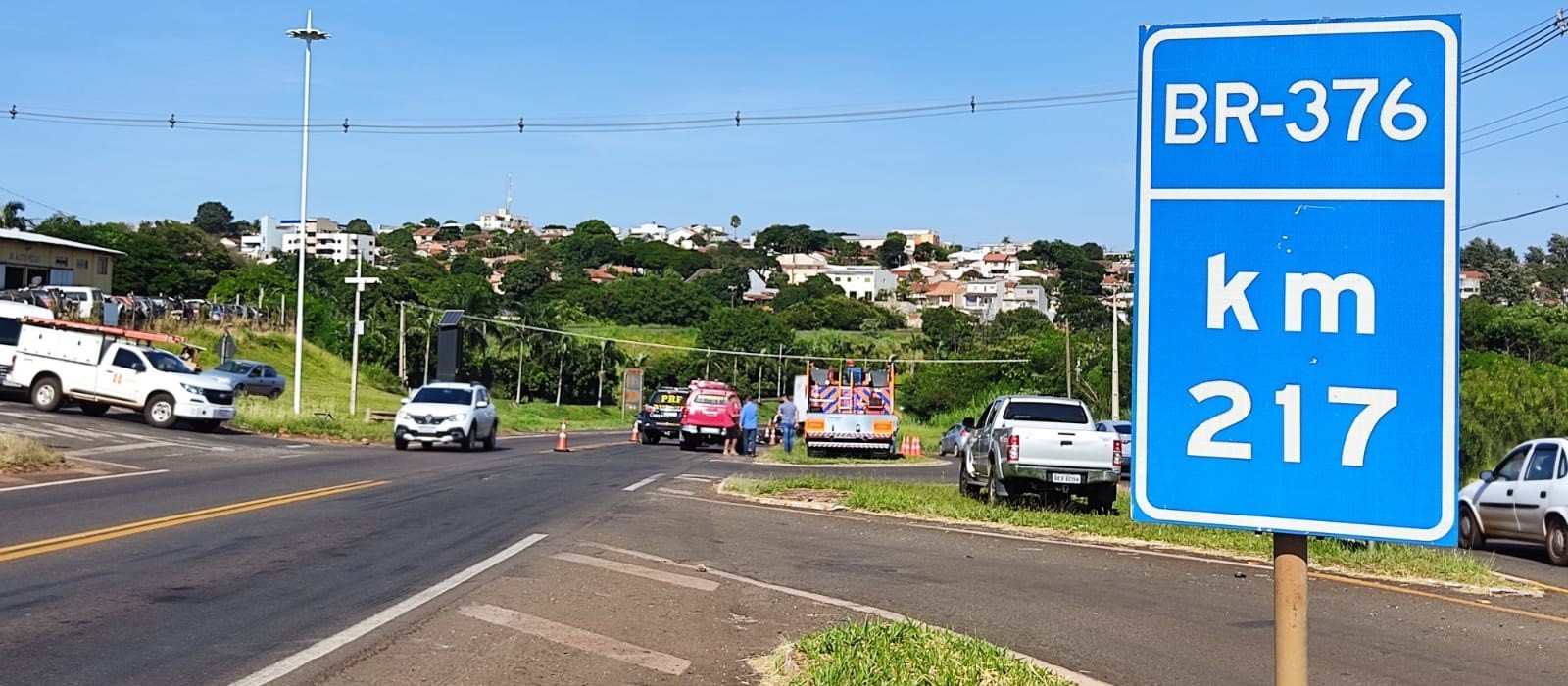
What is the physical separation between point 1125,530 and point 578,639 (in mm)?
10103

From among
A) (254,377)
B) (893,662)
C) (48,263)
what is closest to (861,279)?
(48,263)

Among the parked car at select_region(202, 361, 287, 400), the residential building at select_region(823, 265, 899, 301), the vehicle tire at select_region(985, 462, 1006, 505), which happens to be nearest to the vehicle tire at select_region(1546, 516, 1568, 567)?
the vehicle tire at select_region(985, 462, 1006, 505)

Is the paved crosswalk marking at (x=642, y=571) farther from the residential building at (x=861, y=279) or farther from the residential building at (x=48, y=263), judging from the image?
the residential building at (x=861, y=279)

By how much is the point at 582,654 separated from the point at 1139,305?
21.2 feet

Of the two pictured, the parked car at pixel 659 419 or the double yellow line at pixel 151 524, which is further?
the parked car at pixel 659 419

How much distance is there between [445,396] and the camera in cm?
3609

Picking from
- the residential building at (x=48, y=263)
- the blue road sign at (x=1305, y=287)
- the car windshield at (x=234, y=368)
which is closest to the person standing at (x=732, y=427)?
the car windshield at (x=234, y=368)

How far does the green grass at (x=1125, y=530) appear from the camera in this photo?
14141 mm

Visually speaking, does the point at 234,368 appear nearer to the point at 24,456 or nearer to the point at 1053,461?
the point at 24,456

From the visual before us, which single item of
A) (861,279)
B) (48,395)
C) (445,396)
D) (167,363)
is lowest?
(48,395)

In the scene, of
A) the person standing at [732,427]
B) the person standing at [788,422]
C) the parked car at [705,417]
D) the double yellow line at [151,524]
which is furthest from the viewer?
the parked car at [705,417]

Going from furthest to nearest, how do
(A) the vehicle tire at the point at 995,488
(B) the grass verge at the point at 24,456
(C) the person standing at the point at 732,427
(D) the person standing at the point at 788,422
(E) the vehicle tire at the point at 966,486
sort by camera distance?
(D) the person standing at the point at 788,422, (C) the person standing at the point at 732,427, (E) the vehicle tire at the point at 966,486, (A) the vehicle tire at the point at 995,488, (B) the grass verge at the point at 24,456

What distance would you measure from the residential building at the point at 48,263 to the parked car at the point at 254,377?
1589 cm

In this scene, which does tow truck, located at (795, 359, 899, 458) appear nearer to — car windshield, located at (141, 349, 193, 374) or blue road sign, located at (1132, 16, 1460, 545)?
car windshield, located at (141, 349, 193, 374)
